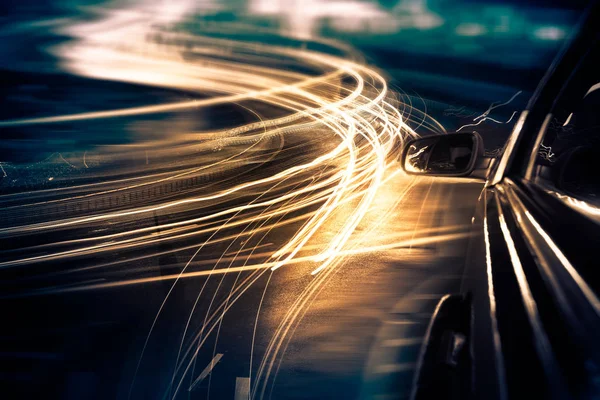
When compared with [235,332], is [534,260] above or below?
above

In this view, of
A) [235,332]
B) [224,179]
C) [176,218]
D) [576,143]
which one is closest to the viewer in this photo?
[576,143]

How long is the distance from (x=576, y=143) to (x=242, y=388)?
2664 mm

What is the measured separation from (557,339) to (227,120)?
1471 cm

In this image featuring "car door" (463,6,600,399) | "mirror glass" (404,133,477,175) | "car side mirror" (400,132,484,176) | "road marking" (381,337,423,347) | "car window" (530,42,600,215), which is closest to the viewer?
"car door" (463,6,600,399)

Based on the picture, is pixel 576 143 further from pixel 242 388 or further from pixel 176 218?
pixel 176 218

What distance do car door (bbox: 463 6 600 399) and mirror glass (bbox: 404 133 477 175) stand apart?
0.19 meters

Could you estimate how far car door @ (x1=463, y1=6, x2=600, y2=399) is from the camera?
2.83 feet

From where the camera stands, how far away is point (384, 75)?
15.0m

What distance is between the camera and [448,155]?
2.39m

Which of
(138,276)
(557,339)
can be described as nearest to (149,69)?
(138,276)

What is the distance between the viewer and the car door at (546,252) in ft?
2.83

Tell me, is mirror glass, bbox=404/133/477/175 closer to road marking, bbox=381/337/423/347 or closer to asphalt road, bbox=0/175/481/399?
Result: asphalt road, bbox=0/175/481/399

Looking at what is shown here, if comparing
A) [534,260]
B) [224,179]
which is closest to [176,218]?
[224,179]

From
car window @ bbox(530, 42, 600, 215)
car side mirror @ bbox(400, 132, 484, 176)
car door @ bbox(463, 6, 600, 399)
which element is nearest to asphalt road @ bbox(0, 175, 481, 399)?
car side mirror @ bbox(400, 132, 484, 176)
